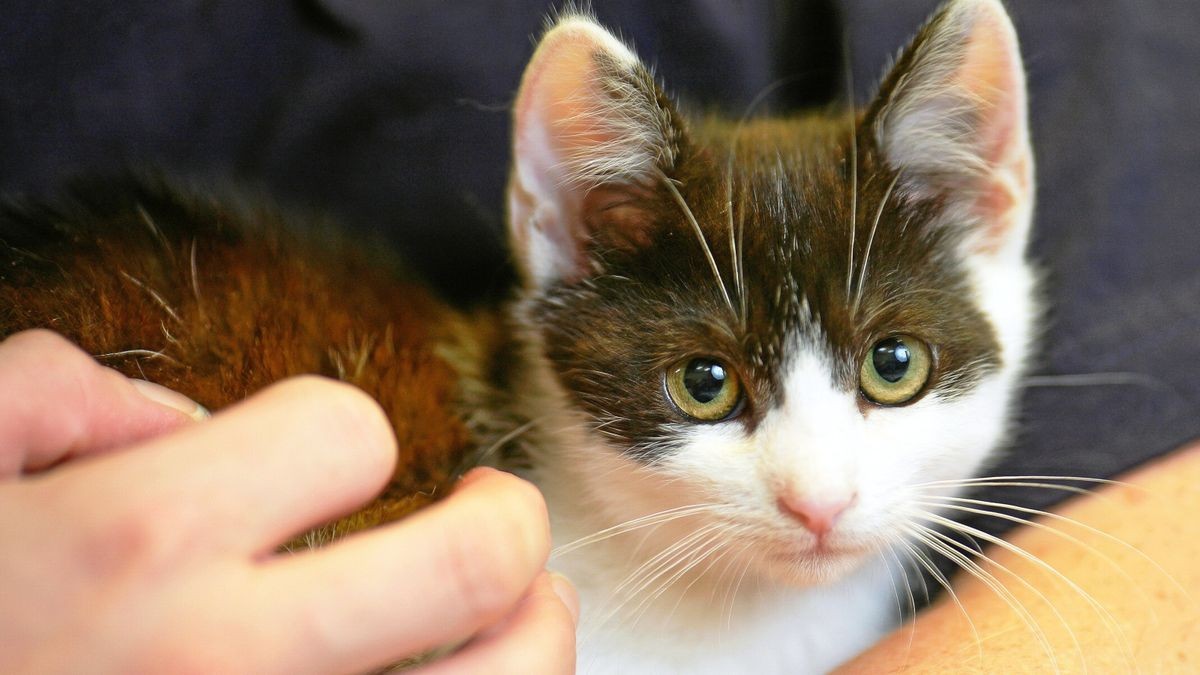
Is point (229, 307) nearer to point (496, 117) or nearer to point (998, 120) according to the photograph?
point (496, 117)

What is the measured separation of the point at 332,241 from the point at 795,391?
70cm

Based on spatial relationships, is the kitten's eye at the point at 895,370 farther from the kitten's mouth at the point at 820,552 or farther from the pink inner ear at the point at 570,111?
the pink inner ear at the point at 570,111

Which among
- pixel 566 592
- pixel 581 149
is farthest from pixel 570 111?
pixel 566 592

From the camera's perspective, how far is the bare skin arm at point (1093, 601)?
1.09m

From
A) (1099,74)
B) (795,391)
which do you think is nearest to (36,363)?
(795,391)

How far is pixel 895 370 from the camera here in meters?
1.19

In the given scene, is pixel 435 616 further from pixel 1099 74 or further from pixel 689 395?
pixel 1099 74

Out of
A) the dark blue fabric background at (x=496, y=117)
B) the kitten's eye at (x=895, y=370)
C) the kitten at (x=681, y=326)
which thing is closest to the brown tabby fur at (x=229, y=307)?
the kitten at (x=681, y=326)

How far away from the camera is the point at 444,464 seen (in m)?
1.23

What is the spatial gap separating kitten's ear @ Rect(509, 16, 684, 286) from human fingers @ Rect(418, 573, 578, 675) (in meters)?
0.53

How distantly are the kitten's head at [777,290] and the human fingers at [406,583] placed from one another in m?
0.38

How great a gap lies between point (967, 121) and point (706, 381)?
515mm

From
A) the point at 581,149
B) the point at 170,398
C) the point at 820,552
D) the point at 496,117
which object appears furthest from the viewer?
the point at 496,117

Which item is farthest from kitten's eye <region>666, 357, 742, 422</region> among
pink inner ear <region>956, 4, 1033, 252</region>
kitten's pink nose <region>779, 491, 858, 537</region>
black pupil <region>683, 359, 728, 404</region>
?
pink inner ear <region>956, 4, 1033, 252</region>
